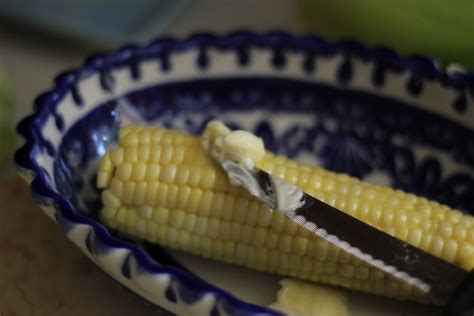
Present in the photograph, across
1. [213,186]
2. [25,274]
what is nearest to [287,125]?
[213,186]

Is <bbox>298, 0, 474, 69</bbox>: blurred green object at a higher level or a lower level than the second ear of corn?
higher

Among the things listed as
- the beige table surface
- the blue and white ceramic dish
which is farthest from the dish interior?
the beige table surface

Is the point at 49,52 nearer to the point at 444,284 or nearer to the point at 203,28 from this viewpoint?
the point at 203,28

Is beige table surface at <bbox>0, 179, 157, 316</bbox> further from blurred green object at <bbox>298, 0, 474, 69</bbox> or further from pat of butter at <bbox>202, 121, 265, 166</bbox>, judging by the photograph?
blurred green object at <bbox>298, 0, 474, 69</bbox>

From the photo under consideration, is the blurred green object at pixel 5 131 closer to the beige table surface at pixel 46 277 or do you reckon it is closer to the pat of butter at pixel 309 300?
the beige table surface at pixel 46 277

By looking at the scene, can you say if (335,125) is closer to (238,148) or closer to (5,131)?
(238,148)

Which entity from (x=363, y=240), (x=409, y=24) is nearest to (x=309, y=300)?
(x=363, y=240)
